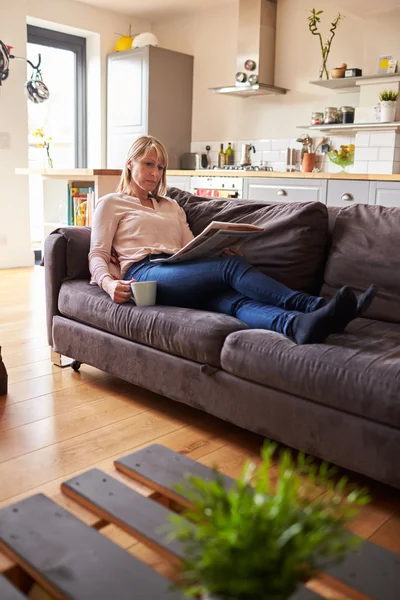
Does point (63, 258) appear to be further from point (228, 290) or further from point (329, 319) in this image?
point (329, 319)

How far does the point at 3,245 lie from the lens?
229 inches

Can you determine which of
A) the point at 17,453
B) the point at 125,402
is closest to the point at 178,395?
the point at 125,402

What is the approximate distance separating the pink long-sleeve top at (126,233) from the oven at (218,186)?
93.4 inches

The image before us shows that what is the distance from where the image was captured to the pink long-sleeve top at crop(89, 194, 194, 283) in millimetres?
2682

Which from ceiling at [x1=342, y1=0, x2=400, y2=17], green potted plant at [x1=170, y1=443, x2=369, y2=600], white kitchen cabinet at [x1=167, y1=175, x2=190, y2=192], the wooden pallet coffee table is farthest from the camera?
white kitchen cabinet at [x1=167, y1=175, x2=190, y2=192]

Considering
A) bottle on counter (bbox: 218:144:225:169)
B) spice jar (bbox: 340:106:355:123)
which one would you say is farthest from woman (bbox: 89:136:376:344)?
bottle on counter (bbox: 218:144:225:169)

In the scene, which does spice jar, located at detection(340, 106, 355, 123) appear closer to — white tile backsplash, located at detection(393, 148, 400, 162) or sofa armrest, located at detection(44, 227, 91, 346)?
white tile backsplash, located at detection(393, 148, 400, 162)

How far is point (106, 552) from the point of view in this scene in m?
1.02

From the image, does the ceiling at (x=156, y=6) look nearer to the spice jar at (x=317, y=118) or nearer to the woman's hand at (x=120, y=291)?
the spice jar at (x=317, y=118)

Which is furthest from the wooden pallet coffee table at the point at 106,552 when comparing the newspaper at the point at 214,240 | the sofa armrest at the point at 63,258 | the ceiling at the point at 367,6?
the ceiling at the point at 367,6

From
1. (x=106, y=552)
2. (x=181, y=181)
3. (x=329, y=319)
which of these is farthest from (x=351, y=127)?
(x=106, y=552)

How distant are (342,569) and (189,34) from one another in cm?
630

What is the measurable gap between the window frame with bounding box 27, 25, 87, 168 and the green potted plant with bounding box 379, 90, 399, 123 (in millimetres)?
3255

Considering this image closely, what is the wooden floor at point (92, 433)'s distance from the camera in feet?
5.94
